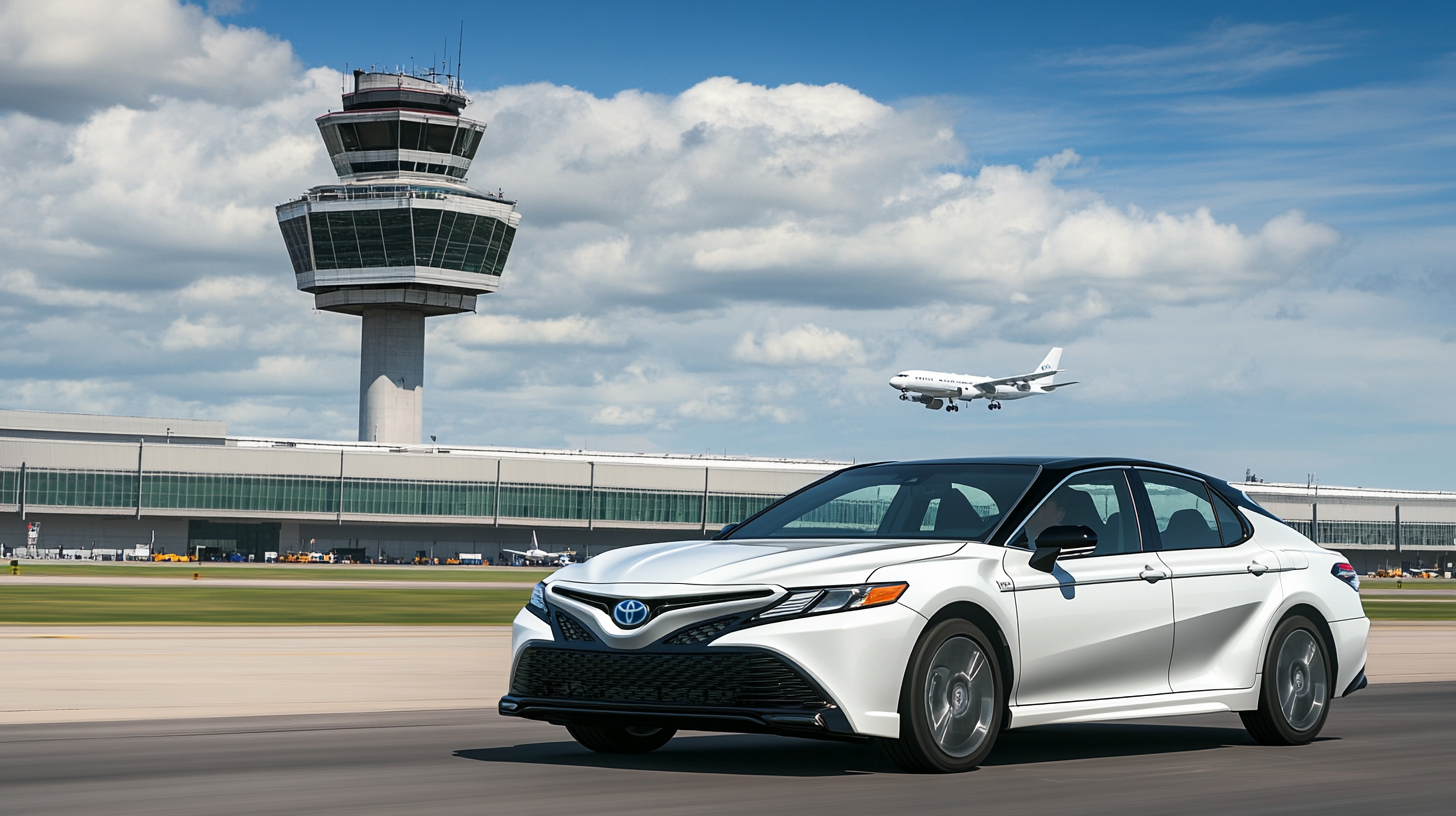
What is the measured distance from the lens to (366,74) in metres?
118

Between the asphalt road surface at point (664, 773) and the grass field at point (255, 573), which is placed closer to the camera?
the asphalt road surface at point (664, 773)

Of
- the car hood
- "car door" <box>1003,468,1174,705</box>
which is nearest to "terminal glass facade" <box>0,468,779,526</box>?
"car door" <box>1003,468,1174,705</box>

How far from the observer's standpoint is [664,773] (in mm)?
8766

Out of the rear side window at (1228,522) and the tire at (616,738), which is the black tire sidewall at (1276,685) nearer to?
the rear side window at (1228,522)

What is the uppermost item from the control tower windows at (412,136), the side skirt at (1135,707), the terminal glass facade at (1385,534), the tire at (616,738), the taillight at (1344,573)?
the control tower windows at (412,136)

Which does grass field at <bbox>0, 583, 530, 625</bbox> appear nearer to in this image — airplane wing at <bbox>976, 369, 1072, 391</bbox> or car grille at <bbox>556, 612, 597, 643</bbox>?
car grille at <bbox>556, 612, 597, 643</bbox>

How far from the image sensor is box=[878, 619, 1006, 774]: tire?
27.1 feet

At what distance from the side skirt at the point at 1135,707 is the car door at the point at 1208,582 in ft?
0.21

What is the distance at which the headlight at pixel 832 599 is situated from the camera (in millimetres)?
8062

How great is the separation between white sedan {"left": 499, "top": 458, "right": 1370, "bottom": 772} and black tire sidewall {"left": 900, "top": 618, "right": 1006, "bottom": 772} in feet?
0.04

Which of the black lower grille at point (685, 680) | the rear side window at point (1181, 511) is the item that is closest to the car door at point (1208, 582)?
the rear side window at point (1181, 511)

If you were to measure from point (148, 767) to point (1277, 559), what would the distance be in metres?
7.17

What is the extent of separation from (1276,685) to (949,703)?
3.13 meters

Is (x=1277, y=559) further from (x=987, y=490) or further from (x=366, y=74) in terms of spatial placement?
(x=366, y=74)
